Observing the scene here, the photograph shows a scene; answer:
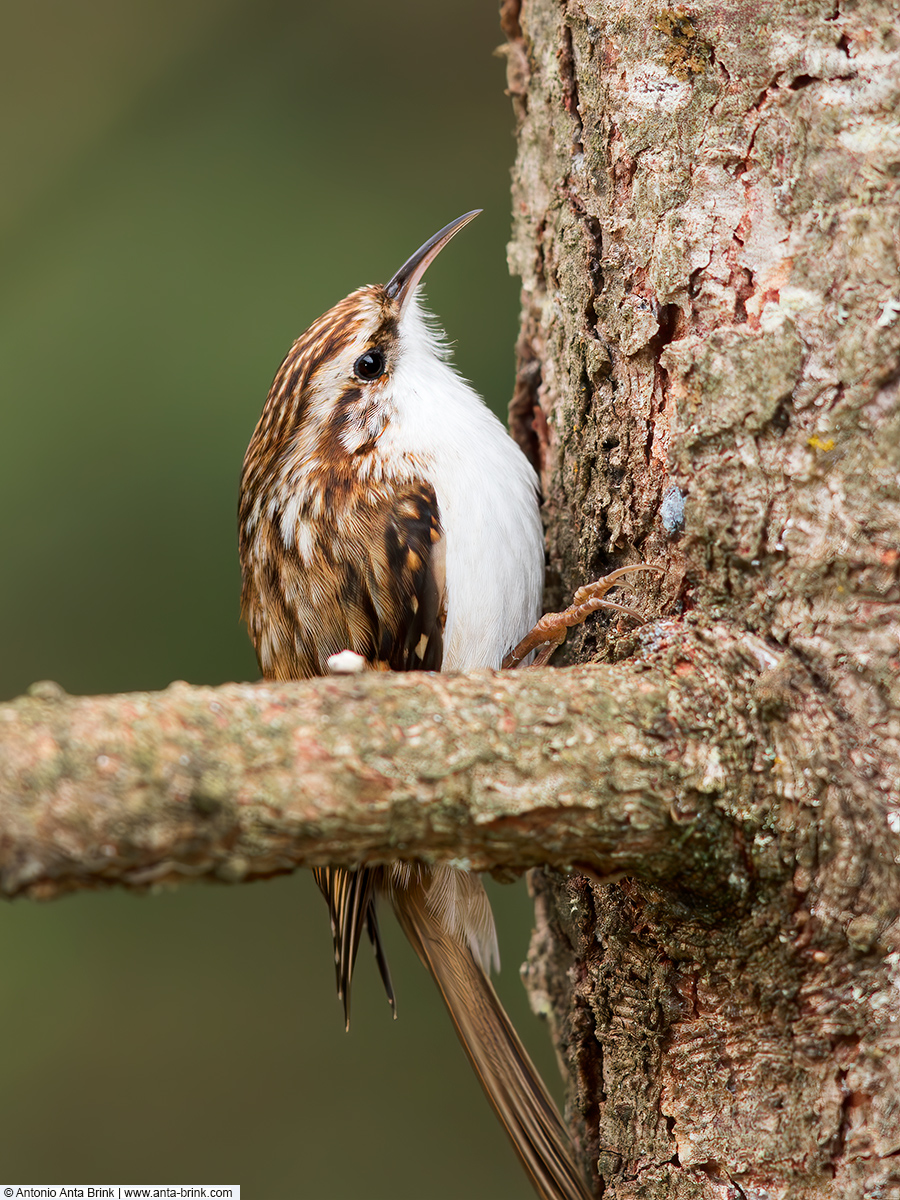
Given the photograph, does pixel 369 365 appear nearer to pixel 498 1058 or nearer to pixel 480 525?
pixel 480 525

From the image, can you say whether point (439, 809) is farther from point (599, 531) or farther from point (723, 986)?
point (599, 531)

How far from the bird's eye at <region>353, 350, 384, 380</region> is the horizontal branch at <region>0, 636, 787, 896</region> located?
136 cm

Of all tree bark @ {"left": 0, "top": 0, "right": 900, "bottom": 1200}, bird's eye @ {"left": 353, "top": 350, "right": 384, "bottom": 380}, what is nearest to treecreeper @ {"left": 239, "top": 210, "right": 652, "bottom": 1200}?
bird's eye @ {"left": 353, "top": 350, "right": 384, "bottom": 380}

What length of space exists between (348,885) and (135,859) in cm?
124

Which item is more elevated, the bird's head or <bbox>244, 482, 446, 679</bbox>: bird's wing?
the bird's head

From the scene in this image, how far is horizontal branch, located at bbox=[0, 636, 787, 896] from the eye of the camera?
110cm

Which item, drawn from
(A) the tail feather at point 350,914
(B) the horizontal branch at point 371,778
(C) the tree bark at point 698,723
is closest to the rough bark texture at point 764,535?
(C) the tree bark at point 698,723

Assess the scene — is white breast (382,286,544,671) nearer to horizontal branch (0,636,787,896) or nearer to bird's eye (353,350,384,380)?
Result: bird's eye (353,350,384,380)

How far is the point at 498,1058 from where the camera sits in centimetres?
200

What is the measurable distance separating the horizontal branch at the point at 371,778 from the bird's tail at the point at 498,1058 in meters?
0.74

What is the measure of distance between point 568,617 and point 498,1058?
81cm

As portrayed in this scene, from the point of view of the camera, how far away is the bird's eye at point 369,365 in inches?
101

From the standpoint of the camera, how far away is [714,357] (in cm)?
164

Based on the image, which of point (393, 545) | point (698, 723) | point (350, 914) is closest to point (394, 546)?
point (393, 545)
